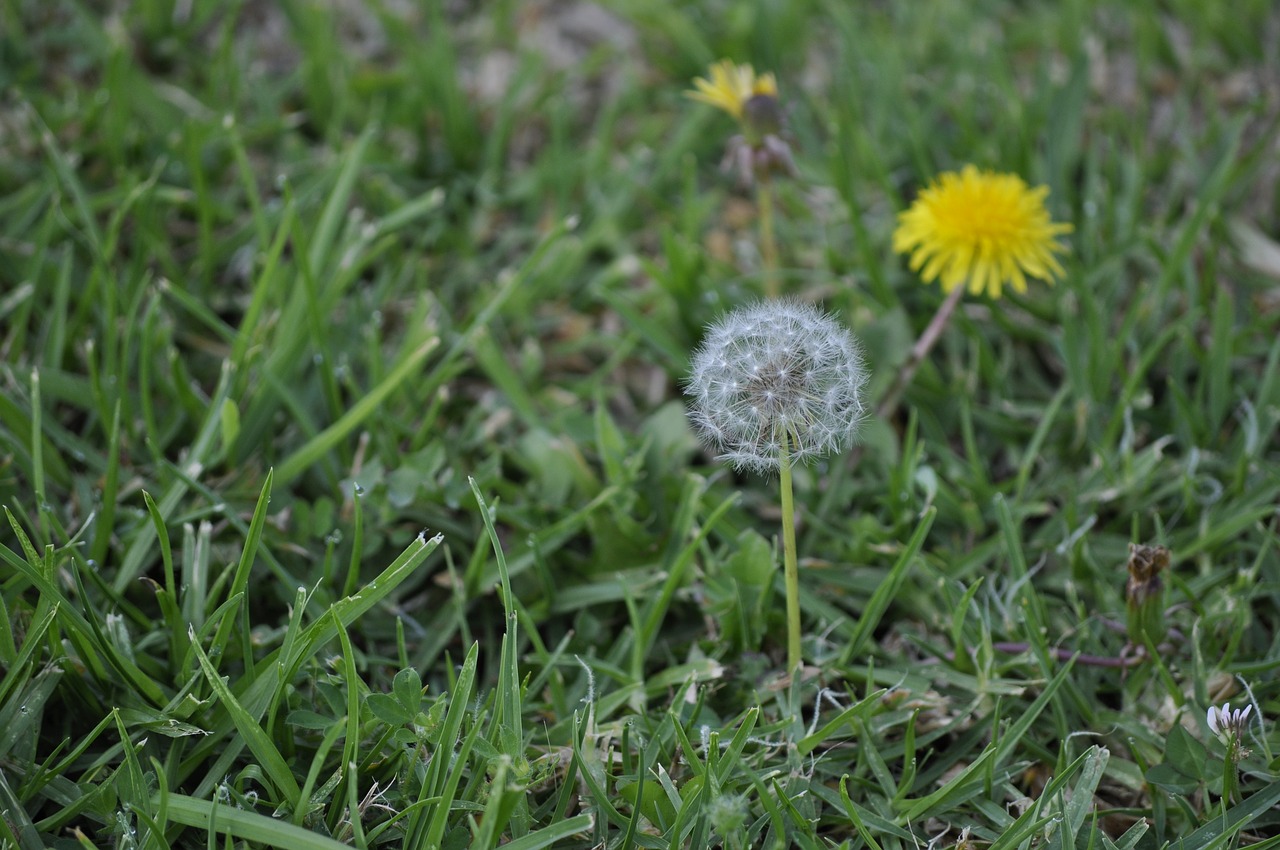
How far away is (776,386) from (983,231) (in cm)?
90

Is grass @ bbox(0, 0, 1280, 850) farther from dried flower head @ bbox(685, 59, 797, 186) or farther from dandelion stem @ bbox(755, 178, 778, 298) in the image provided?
dried flower head @ bbox(685, 59, 797, 186)

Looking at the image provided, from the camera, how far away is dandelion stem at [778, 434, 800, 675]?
1770mm

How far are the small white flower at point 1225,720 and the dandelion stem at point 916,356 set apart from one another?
100 cm

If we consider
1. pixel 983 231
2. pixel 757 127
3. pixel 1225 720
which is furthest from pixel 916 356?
pixel 1225 720

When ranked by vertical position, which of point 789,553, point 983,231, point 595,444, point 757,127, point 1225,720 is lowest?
point 1225,720

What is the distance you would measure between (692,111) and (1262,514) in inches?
82.8

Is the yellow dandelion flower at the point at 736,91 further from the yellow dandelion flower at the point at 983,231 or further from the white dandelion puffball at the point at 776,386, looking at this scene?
the white dandelion puffball at the point at 776,386

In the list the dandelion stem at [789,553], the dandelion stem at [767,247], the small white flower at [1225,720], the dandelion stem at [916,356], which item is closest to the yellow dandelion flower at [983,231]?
the dandelion stem at [916,356]

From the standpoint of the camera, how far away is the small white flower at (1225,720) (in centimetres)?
180

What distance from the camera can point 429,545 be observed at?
175 cm

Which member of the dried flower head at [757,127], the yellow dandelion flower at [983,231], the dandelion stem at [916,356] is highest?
the dried flower head at [757,127]

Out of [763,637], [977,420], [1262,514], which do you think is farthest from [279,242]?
[1262,514]

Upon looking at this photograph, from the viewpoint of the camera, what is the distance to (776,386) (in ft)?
5.71

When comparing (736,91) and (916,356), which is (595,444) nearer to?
(916,356)
